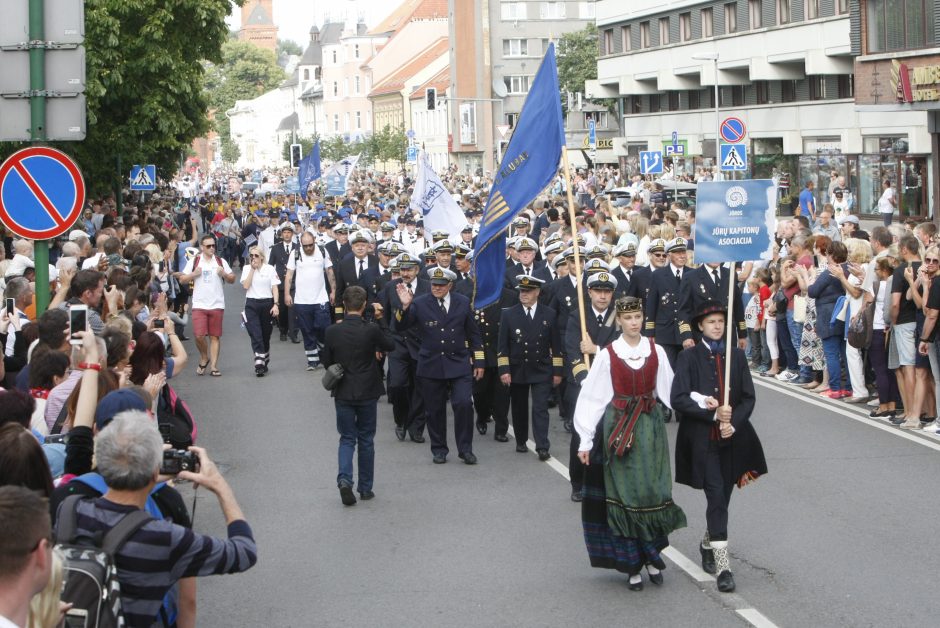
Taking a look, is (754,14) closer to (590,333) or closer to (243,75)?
(590,333)

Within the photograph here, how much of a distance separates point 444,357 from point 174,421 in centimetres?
472

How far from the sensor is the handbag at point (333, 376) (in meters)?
11.1

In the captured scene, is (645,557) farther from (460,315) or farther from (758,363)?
(758,363)

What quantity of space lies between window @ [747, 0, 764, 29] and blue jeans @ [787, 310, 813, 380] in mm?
40485

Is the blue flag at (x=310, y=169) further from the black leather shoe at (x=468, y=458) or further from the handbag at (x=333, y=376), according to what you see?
the handbag at (x=333, y=376)

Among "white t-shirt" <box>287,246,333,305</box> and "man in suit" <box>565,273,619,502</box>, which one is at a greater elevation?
"white t-shirt" <box>287,246,333,305</box>

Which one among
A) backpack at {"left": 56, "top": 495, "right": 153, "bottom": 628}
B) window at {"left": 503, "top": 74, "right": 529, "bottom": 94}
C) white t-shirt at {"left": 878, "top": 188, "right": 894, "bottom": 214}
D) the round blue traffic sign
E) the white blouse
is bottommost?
backpack at {"left": 56, "top": 495, "right": 153, "bottom": 628}

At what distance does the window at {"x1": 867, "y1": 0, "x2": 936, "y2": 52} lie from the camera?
130 ft

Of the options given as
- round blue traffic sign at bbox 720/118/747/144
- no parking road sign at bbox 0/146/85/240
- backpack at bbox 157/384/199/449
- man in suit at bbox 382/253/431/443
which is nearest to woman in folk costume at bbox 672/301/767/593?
backpack at bbox 157/384/199/449

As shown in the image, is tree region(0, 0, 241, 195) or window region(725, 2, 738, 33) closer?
tree region(0, 0, 241, 195)

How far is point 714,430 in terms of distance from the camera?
8781 millimetres

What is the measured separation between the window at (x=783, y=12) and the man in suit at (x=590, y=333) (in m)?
43.8

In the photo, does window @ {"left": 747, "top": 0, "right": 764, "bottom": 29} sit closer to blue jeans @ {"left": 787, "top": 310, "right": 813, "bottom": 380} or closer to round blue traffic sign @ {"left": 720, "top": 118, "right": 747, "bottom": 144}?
round blue traffic sign @ {"left": 720, "top": 118, "right": 747, "bottom": 144}

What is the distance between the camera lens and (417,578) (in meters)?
9.02
